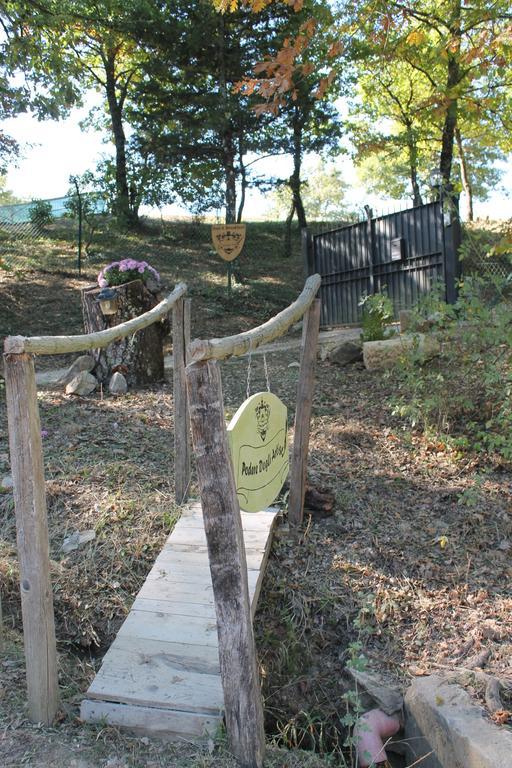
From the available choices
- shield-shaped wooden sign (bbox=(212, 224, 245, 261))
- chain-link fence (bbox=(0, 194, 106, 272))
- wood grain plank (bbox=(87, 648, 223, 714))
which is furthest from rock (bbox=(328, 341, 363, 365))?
chain-link fence (bbox=(0, 194, 106, 272))

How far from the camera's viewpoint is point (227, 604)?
212cm

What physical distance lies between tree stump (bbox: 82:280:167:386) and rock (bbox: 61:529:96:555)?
118 inches

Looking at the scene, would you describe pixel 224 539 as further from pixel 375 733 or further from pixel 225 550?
pixel 375 733

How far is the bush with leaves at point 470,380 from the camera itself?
4539 mm

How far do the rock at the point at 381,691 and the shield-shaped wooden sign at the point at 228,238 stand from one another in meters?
9.27

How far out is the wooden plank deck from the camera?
2.44m

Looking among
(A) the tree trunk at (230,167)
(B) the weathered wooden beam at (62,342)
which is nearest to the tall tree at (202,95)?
(A) the tree trunk at (230,167)

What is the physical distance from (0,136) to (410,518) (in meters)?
8.95

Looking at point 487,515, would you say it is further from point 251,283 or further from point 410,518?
point 251,283

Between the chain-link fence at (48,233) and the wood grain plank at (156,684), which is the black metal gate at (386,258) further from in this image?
the wood grain plank at (156,684)

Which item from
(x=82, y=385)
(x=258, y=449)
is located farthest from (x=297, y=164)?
(x=258, y=449)

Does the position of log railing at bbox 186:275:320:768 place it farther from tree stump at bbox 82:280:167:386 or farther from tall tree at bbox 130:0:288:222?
tall tree at bbox 130:0:288:222

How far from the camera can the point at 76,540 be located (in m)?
3.73

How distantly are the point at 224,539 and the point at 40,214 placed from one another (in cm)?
1768
